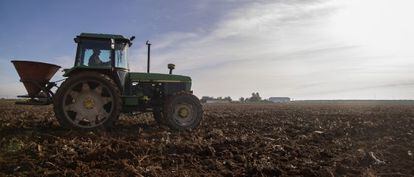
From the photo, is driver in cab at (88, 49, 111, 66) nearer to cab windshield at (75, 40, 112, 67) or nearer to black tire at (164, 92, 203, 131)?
cab windshield at (75, 40, 112, 67)

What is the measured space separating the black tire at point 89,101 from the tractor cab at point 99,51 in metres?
0.51

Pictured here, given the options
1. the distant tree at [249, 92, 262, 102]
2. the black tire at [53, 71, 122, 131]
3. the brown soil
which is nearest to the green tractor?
the black tire at [53, 71, 122, 131]

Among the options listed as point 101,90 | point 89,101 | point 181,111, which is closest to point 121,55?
point 101,90

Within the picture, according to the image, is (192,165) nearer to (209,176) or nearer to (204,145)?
(209,176)

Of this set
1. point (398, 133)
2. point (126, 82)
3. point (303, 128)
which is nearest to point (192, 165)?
point (126, 82)

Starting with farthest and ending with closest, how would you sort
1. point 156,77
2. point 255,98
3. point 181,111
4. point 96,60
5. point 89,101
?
point 255,98 → point 156,77 → point 181,111 → point 96,60 → point 89,101

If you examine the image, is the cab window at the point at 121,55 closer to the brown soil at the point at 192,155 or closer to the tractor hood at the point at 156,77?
the tractor hood at the point at 156,77

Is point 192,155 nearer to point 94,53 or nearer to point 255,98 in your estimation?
point 94,53

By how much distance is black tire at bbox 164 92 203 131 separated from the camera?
437 inches

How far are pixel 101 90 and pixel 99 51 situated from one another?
1172mm

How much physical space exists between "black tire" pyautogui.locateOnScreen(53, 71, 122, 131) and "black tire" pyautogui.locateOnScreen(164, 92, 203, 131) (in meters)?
1.58

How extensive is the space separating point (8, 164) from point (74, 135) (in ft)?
9.26

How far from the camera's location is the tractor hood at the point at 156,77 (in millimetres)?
11312

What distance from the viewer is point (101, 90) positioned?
10086 mm
